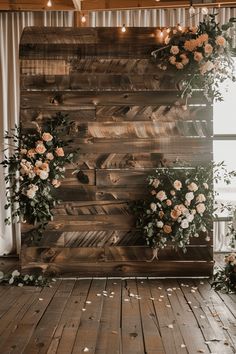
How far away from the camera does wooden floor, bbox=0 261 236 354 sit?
3400 mm

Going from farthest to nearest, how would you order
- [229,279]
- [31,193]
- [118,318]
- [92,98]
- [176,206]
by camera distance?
[92,98], [176,206], [31,193], [229,279], [118,318]

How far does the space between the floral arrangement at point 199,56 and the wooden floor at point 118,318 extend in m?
2.16

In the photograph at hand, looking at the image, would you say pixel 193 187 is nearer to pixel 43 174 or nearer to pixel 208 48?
pixel 208 48

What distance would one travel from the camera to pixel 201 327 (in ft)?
12.4

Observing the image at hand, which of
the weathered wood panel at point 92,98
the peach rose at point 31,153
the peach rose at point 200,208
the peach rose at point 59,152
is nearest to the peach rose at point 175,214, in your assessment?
the peach rose at point 200,208

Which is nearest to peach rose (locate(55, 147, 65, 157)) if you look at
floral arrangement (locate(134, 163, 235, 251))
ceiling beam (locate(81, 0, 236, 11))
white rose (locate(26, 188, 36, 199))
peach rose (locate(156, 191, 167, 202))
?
white rose (locate(26, 188, 36, 199))

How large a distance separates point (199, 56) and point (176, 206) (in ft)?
5.30

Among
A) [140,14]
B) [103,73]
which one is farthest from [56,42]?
[140,14]

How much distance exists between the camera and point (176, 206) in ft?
16.7

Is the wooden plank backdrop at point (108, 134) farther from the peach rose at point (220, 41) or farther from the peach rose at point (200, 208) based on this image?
the peach rose at point (220, 41)

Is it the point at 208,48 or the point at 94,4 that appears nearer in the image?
the point at 208,48

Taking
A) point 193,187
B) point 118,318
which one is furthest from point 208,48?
point 118,318

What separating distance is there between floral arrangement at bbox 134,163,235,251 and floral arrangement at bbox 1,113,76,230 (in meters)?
0.97

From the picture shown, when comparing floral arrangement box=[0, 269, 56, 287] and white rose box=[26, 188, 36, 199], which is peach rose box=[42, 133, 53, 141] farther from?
floral arrangement box=[0, 269, 56, 287]
